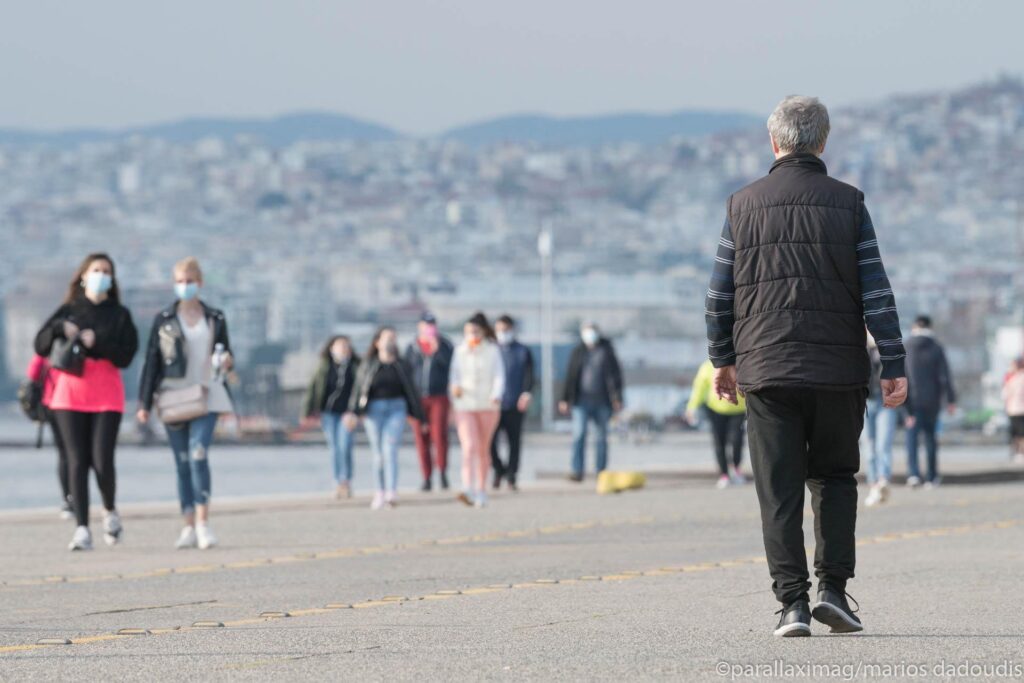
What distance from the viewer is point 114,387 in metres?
13.3

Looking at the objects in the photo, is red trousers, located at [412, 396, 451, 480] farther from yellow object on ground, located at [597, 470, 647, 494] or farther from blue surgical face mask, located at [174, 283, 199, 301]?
blue surgical face mask, located at [174, 283, 199, 301]

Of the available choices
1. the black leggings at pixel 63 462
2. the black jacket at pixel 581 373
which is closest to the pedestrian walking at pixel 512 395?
the black jacket at pixel 581 373

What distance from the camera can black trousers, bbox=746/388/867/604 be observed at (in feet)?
24.7

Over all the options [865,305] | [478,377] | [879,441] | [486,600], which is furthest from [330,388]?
[865,305]

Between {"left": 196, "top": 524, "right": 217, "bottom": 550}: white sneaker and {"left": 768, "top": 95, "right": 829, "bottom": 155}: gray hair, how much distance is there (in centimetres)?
667

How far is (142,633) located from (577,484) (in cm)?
1541

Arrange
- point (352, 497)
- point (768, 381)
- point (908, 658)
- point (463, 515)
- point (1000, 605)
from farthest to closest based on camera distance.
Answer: point (352, 497)
point (463, 515)
point (1000, 605)
point (768, 381)
point (908, 658)

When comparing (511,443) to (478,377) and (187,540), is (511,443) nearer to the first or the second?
(478,377)

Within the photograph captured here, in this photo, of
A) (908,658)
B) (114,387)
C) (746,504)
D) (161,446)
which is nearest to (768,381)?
(908,658)

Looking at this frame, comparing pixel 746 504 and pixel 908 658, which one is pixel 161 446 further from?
pixel 908 658

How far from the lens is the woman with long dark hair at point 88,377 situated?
13.2 meters

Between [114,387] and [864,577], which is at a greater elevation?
[114,387]

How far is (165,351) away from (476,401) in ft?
17.8

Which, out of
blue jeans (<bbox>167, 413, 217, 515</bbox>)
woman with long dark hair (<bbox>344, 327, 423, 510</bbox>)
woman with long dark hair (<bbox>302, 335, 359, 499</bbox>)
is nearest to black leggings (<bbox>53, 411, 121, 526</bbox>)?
blue jeans (<bbox>167, 413, 217, 515</bbox>)
